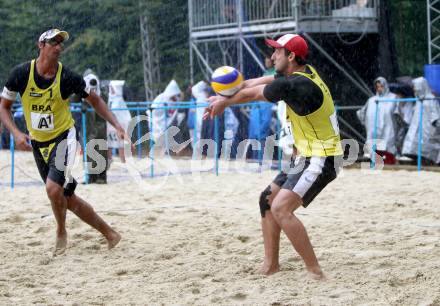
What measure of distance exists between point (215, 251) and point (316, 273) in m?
1.28

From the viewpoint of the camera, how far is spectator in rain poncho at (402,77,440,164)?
42.8ft

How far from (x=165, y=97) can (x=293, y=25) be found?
10.5 feet

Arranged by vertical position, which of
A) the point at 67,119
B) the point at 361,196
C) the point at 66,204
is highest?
the point at 67,119

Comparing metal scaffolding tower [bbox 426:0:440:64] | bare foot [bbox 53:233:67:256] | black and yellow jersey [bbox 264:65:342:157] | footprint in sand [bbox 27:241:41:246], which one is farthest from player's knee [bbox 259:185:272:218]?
metal scaffolding tower [bbox 426:0:440:64]

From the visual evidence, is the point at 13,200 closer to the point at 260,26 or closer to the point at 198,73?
the point at 260,26

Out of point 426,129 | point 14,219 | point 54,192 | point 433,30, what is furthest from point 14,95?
point 433,30

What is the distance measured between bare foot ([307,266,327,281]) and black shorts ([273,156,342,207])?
436 millimetres

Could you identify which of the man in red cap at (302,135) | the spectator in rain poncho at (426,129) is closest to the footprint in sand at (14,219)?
the man in red cap at (302,135)

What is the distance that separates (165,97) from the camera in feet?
54.2

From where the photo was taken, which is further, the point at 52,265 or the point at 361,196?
the point at 361,196

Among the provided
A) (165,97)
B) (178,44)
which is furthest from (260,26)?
(178,44)

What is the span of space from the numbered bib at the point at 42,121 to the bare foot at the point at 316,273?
8.08ft

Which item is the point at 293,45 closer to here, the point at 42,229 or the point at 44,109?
the point at 44,109

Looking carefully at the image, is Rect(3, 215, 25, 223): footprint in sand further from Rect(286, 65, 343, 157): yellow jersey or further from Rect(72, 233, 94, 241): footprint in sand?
Rect(286, 65, 343, 157): yellow jersey
